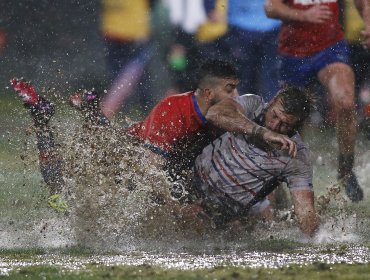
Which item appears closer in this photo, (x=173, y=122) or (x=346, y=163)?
(x=173, y=122)

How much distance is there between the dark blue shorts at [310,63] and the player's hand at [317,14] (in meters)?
0.27

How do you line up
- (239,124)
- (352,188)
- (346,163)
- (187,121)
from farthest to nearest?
(346,163) < (352,188) < (187,121) < (239,124)

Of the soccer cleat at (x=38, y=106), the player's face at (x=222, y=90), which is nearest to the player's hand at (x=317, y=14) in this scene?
the player's face at (x=222, y=90)

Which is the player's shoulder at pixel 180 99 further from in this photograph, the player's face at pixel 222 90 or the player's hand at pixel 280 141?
the player's hand at pixel 280 141

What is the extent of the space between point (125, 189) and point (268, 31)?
122 inches

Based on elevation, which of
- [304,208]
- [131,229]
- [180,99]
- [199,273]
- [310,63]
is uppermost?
[310,63]

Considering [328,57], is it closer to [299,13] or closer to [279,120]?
[299,13]

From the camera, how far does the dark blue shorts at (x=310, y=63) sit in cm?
897

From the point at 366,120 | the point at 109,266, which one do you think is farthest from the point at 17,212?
the point at 366,120

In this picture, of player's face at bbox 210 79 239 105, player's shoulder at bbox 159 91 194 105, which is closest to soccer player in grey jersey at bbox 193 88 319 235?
player's face at bbox 210 79 239 105

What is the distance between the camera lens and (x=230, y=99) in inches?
289

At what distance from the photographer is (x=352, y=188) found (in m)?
8.77

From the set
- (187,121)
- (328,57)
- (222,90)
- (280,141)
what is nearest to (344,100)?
(328,57)

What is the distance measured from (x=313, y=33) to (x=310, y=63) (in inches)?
10.8
